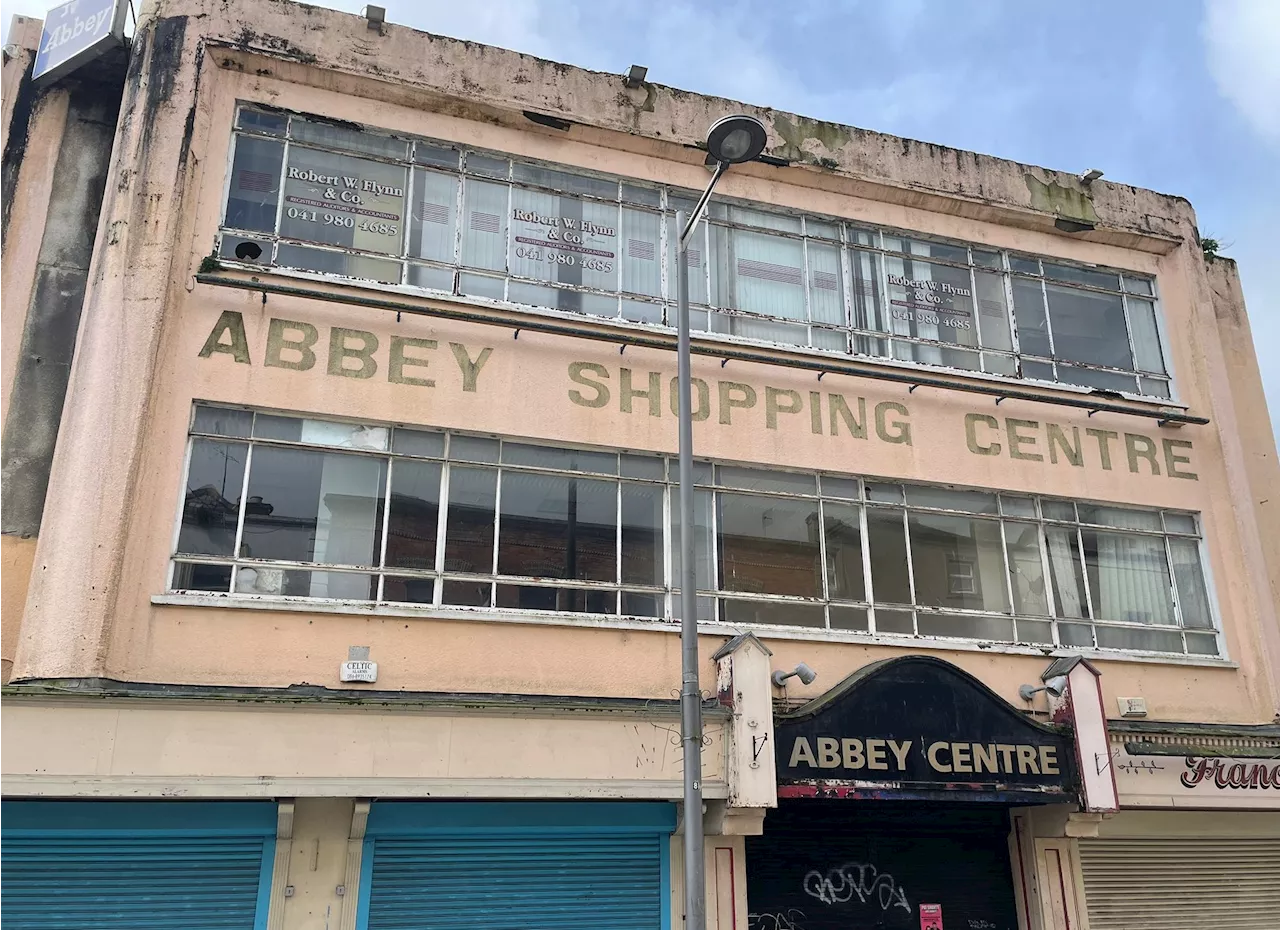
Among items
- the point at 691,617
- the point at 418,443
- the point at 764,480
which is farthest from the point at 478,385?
the point at 691,617

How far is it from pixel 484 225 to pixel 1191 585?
9408 mm

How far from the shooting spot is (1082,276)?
46.7ft

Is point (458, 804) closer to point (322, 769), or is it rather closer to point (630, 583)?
point (322, 769)

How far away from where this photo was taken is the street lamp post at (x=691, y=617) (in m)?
7.50

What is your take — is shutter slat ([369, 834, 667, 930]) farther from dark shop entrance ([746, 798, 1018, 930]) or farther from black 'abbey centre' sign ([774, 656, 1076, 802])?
black 'abbey centre' sign ([774, 656, 1076, 802])

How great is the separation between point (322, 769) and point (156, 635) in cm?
194

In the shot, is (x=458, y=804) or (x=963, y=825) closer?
(x=458, y=804)

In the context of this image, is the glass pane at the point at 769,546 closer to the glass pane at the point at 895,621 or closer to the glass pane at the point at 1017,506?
the glass pane at the point at 895,621

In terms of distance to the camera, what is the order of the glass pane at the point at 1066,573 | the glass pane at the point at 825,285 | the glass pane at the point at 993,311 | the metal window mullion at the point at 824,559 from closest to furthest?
the metal window mullion at the point at 824,559 < the glass pane at the point at 1066,573 < the glass pane at the point at 825,285 < the glass pane at the point at 993,311

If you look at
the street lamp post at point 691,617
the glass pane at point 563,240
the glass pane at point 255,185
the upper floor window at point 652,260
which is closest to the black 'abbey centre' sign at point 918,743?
the street lamp post at point 691,617

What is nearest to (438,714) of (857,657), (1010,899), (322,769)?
(322,769)

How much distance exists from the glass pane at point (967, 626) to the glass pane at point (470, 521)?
15.7ft

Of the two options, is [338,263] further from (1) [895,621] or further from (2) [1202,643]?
(2) [1202,643]

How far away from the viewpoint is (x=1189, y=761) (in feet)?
36.4
